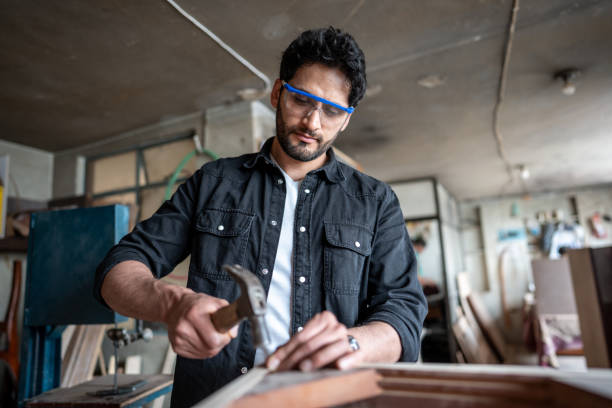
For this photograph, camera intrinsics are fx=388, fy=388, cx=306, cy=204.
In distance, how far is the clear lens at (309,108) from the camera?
1241 mm

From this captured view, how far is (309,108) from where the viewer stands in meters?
1.25

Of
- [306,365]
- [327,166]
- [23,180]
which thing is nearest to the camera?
[306,365]

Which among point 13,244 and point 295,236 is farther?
point 13,244

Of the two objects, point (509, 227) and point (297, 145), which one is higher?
point (509, 227)

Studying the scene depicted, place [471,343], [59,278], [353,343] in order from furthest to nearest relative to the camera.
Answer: [471,343]
[59,278]
[353,343]

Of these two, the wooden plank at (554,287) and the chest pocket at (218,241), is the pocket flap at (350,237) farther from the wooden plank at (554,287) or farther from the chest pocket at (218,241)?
the wooden plank at (554,287)

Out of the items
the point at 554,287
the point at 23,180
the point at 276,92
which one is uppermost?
the point at 23,180

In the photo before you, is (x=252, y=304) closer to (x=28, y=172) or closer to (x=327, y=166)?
(x=327, y=166)

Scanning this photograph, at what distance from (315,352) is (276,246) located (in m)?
0.51

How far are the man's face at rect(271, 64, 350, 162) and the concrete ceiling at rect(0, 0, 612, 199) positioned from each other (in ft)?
3.46

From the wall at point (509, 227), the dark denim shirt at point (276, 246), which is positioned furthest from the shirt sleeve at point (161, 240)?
the wall at point (509, 227)

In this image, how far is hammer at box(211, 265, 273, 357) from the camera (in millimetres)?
683

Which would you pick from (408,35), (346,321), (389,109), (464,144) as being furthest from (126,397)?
(464,144)

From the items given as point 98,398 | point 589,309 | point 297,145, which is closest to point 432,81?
point 589,309
